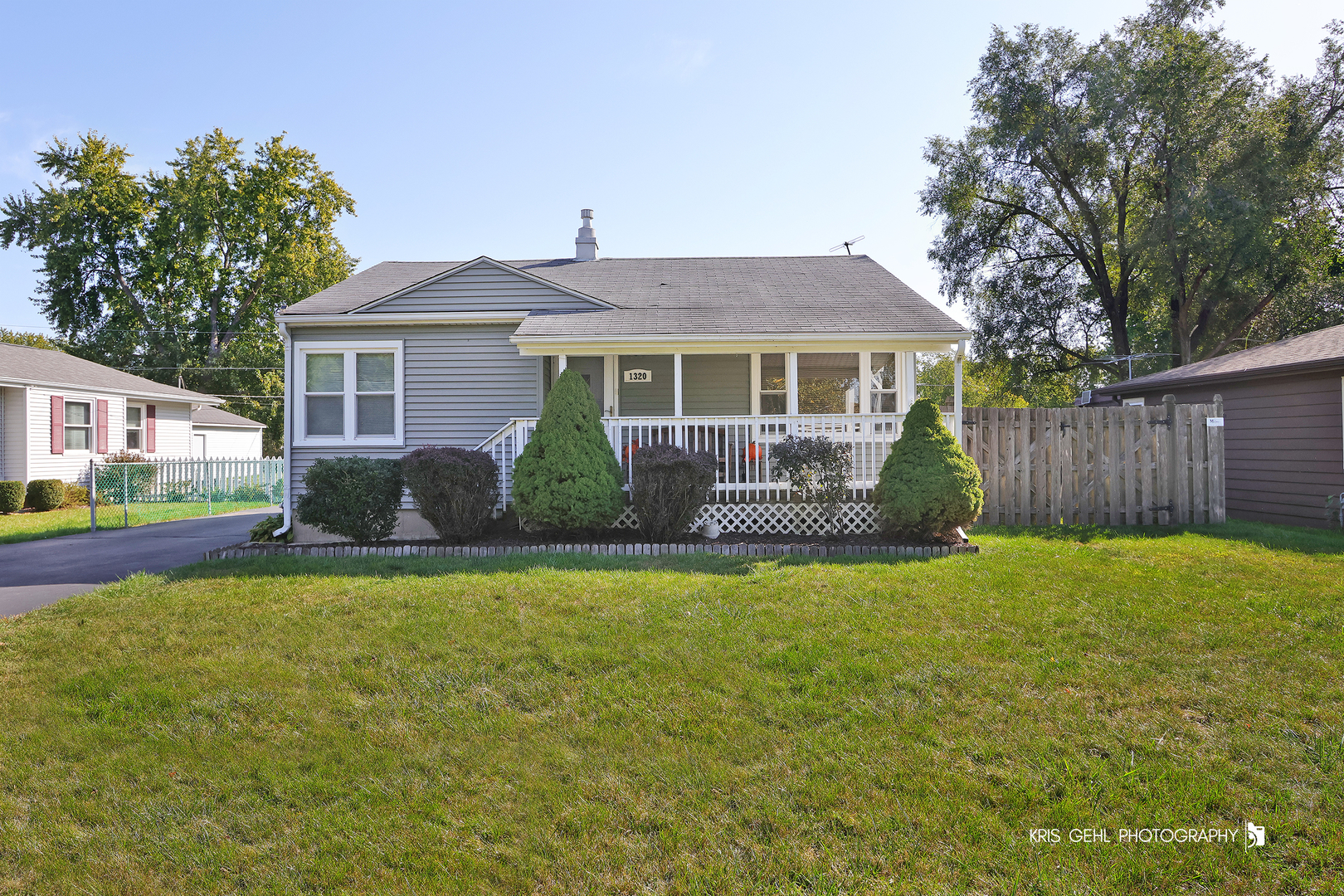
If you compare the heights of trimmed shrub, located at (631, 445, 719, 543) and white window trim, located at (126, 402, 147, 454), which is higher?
white window trim, located at (126, 402, 147, 454)

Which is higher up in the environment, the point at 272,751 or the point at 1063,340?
the point at 1063,340

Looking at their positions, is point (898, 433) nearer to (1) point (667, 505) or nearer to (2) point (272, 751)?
(1) point (667, 505)

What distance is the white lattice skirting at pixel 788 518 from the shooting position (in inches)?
363

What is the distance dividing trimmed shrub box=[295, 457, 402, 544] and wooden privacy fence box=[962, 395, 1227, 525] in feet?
27.2

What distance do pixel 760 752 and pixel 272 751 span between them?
253 centimetres

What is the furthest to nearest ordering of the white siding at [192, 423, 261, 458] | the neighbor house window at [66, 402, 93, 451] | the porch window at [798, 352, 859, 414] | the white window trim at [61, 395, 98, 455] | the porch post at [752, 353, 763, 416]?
1. the white siding at [192, 423, 261, 458]
2. the white window trim at [61, 395, 98, 455]
3. the neighbor house window at [66, 402, 93, 451]
4. the porch window at [798, 352, 859, 414]
5. the porch post at [752, 353, 763, 416]

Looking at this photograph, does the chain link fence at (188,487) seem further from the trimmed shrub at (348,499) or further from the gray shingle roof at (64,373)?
the trimmed shrub at (348,499)

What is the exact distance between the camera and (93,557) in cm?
982

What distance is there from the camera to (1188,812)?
2855 mm

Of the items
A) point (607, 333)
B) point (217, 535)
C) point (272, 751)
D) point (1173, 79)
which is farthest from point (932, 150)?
point (272, 751)

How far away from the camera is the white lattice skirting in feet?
30.2

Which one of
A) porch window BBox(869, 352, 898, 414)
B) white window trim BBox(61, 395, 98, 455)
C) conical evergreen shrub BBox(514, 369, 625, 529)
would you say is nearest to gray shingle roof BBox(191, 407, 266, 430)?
white window trim BBox(61, 395, 98, 455)

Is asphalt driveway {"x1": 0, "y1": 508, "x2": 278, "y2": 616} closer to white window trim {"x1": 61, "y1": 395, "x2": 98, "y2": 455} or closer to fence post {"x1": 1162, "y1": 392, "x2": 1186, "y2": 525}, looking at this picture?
white window trim {"x1": 61, "y1": 395, "x2": 98, "y2": 455}

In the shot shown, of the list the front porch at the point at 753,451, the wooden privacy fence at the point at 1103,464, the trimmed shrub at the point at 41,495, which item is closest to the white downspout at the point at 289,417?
the front porch at the point at 753,451
